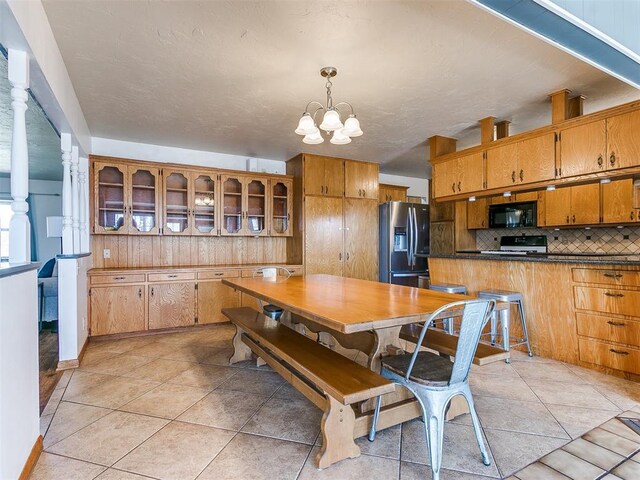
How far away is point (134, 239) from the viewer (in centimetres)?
448

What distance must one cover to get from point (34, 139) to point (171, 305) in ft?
9.33

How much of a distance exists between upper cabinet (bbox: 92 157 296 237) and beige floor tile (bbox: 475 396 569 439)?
11.8 feet

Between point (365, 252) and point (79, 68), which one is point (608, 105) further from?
point (79, 68)

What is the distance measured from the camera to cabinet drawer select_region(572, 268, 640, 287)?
262 cm

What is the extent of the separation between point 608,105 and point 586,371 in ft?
8.44

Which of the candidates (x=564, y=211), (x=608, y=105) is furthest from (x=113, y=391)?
(x=564, y=211)

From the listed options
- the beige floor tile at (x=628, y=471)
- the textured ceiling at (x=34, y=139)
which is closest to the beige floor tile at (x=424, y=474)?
the beige floor tile at (x=628, y=471)

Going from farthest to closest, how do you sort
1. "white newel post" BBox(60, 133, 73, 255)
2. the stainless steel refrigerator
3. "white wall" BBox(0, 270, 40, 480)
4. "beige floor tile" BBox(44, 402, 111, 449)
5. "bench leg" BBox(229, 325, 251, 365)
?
the stainless steel refrigerator, "bench leg" BBox(229, 325, 251, 365), "white newel post" BBox(60, 133, 73, 255), "beige floor tile" BBox(44, 402, 111, 449), "white wall" BBox(0, 270, 40, 480)

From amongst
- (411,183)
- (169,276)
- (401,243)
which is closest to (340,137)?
(169,276)

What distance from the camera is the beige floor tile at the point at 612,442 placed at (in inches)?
70.7

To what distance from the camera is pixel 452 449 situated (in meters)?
1.81

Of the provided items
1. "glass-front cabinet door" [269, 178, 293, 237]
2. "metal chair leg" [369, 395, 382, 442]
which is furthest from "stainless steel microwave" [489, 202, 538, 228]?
"metal chair leg" [369, 395, 382, 442]

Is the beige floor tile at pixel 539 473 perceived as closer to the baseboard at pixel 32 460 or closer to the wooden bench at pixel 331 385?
the wooden bench at pixel 331 385

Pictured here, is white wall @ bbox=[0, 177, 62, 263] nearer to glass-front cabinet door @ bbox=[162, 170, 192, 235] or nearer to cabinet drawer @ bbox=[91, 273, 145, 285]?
glass-front cabinet door @ bbox=[162, 170, 192, 235]
